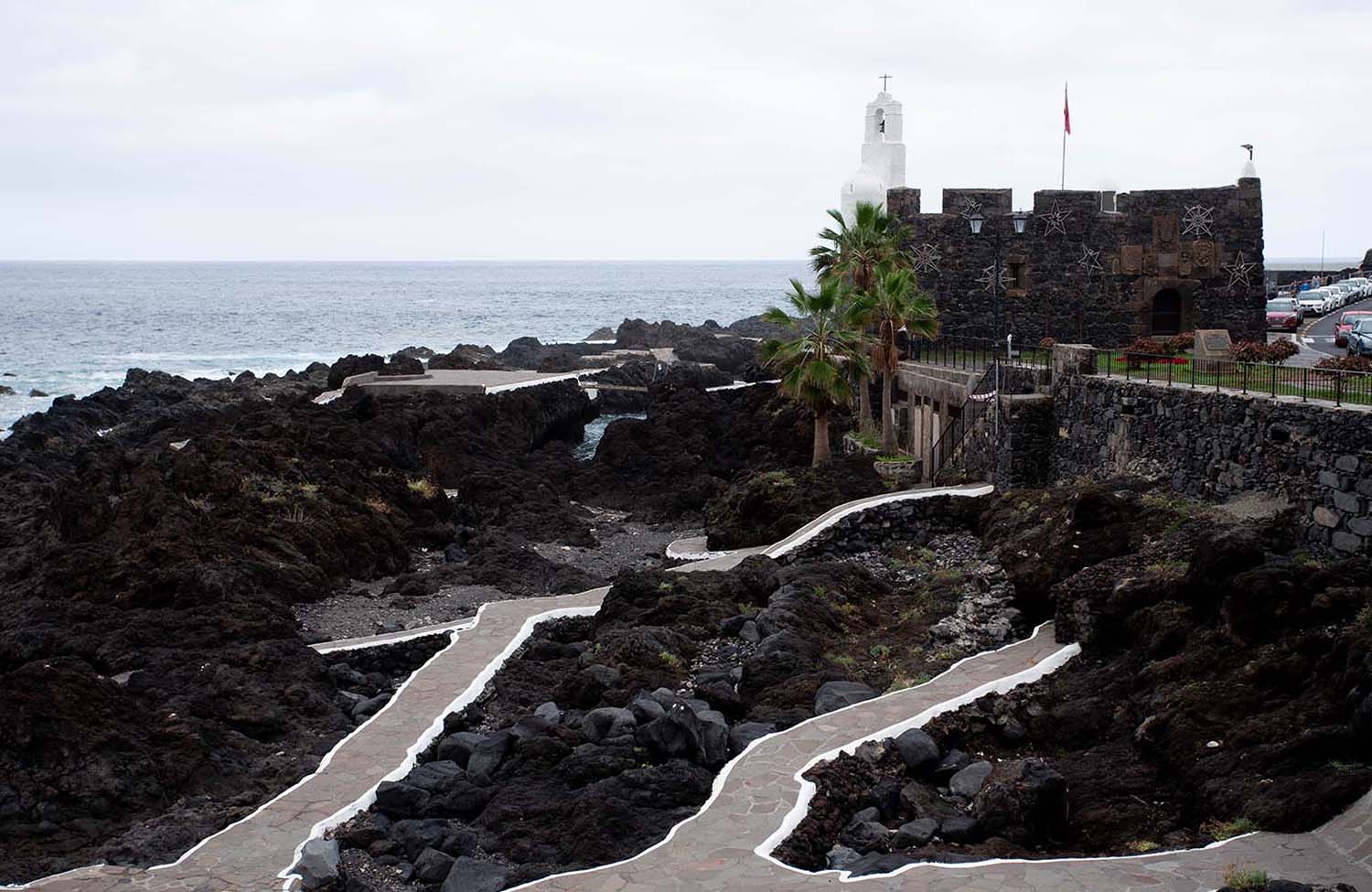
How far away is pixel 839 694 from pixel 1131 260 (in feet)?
86.2

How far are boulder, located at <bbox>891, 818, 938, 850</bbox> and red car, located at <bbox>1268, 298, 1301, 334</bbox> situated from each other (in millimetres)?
33196

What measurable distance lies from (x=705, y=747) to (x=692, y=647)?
3.89 m

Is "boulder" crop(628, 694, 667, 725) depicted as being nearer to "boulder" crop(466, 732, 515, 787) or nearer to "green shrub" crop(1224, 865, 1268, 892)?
"boulder" crop(466, 732, 515, 787)

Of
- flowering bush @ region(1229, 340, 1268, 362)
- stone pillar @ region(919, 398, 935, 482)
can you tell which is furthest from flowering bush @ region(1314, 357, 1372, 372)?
stone pillar @ region(919, 398, 935, 482)

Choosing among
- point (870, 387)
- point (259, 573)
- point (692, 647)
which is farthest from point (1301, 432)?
point (870, 387)

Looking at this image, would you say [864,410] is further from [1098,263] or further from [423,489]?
[423,489]

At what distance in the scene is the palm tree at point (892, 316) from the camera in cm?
3131

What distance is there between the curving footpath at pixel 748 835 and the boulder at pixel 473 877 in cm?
54

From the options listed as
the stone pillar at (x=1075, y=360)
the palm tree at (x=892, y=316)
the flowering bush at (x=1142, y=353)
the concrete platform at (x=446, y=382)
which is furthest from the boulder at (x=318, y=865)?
the concrete platform at (x=446, y=382)

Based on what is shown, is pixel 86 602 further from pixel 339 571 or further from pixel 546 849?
pixel 546 849

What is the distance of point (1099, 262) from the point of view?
37.8 meters

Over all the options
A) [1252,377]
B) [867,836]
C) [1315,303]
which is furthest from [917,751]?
[1315,303]

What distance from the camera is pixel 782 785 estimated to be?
12.4 meters

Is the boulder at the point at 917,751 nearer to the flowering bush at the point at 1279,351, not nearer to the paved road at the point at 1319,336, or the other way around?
the flowering bush at the point at 1279,351
